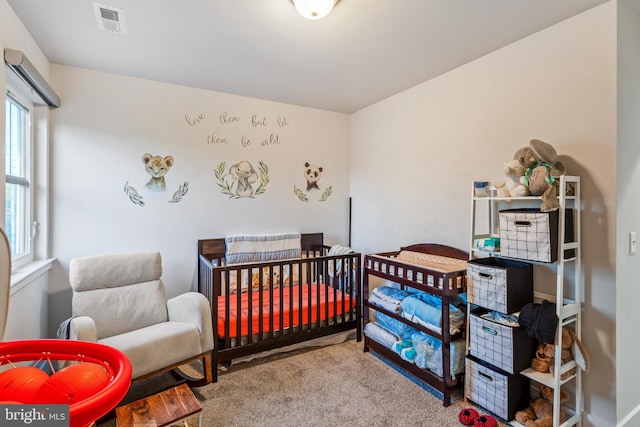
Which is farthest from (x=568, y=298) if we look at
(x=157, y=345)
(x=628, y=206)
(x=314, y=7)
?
(x=157, y=345)

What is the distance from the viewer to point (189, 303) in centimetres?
242

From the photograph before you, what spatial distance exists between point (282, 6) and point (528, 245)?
1.93 m

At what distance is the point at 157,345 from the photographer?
6.86 feet

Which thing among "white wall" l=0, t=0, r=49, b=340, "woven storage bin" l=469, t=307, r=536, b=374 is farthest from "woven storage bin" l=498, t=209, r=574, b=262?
"white wall" l=0, t=0, r=49, b=340

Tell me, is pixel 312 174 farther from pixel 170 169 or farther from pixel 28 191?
pixel 28 191

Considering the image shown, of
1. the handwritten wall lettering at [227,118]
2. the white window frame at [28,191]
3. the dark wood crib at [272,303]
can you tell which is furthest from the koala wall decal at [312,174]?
the white window frame at [28,191]

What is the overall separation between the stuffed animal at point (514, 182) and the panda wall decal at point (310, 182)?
212cm

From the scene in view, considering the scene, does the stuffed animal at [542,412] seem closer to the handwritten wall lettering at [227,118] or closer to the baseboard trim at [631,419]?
the baseboard trim at [631,419]

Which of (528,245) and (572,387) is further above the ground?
(528,245)

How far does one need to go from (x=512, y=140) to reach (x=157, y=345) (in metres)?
2.76

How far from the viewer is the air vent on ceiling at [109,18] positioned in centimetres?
189

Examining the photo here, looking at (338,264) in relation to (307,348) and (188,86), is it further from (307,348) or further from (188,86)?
(188,86)

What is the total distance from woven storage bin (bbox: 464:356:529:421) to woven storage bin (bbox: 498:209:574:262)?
2.41ft

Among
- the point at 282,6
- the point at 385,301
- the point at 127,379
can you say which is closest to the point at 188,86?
the point at 282,6
